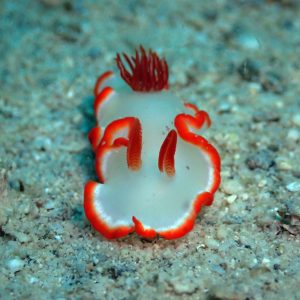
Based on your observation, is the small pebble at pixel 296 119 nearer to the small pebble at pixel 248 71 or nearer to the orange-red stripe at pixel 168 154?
the small pebble at pixel 248 71

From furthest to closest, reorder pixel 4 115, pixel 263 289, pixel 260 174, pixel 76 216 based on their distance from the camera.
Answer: pixel 4 115 → pixel 260 174 → pixel 76 216 → pixel 263 289

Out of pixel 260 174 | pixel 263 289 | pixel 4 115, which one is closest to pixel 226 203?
pixel 260 174

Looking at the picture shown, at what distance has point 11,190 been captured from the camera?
3.52 m

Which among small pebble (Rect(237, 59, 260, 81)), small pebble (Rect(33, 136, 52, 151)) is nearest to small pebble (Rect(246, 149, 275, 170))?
small pebble (Rect(237, 59, 260, 81))

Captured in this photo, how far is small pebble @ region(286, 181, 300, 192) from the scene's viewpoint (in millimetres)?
3464

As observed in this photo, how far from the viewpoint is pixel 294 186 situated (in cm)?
349

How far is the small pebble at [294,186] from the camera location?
3.46 meters

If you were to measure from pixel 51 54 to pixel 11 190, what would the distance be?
1.98 m

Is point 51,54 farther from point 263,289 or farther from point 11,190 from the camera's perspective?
point 263,289

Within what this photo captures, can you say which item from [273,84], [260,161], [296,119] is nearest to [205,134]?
[260,161]

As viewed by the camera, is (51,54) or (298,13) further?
(298,13)

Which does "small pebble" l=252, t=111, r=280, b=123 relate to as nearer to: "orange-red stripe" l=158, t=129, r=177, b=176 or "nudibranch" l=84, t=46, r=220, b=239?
"nudibranch" l=84, t=46, r=220, b=239

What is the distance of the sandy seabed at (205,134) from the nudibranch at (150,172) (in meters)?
0.22

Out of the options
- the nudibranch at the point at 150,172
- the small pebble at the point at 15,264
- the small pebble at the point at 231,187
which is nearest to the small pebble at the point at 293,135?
the small pebble at the point at 231,187
